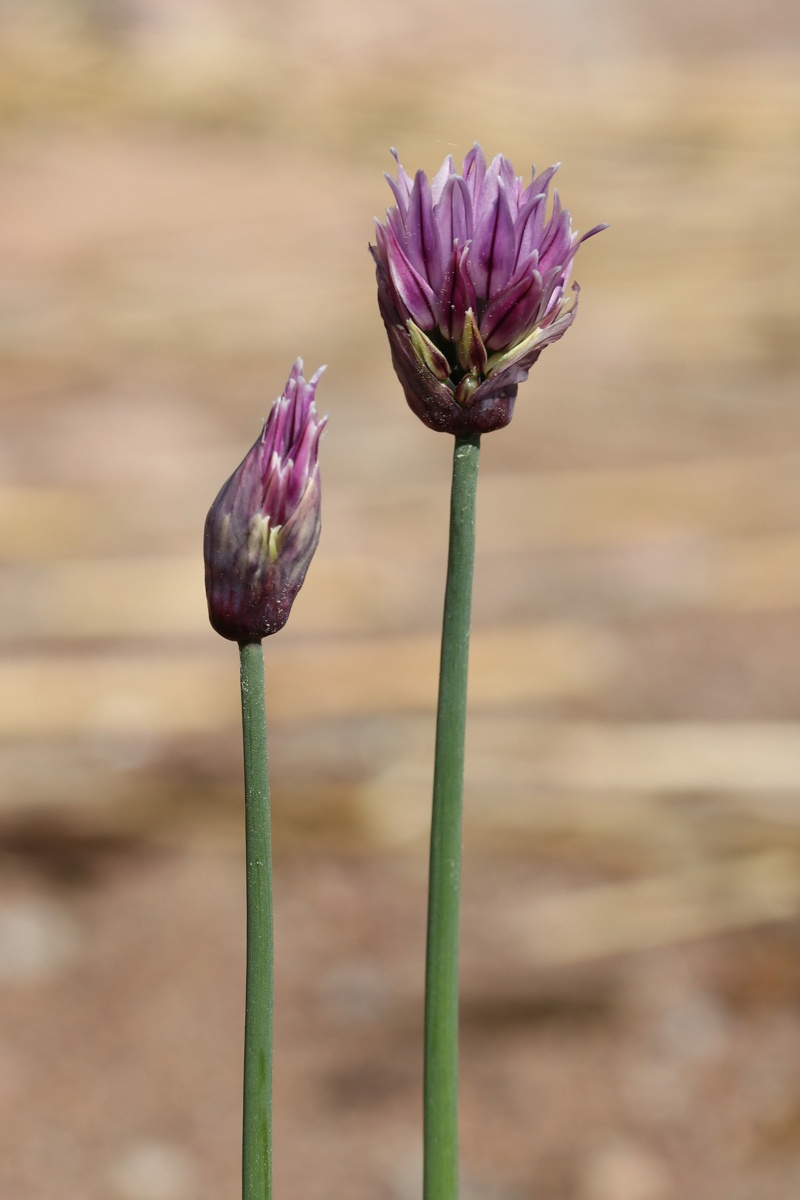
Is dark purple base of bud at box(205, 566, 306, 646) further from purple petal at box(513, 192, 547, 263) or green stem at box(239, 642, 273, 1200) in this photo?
purple petal at box(513, 192, 547, 263)

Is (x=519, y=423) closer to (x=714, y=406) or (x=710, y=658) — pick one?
(x=714, y=406)

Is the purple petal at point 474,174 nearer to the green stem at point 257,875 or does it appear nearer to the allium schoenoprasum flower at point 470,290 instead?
the allium schoenoprasum flower at point 470,290

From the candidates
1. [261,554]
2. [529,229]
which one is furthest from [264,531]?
[529,229]

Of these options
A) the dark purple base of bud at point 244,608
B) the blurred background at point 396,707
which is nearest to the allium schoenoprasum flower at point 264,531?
the dark purple base of bud at point 244,608

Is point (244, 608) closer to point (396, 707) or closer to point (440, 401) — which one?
point (440, 401)

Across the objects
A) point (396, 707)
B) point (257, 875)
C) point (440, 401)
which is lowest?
point (396, 707)

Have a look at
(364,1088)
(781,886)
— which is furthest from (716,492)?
(364,1088)
